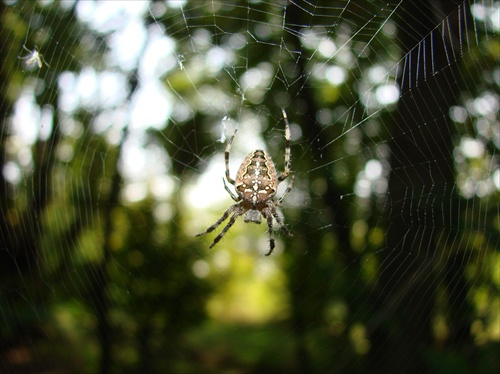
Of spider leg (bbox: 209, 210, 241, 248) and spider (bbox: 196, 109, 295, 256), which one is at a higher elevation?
spider (bbox: 196, 109, 295, 256)

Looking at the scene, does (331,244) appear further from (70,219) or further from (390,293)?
(70,219)

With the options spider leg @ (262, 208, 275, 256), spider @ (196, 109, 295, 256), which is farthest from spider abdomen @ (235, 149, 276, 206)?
spider leg @ (262, 208, 275, 256)

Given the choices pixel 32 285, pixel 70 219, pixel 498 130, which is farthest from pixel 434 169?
pixel 32 285

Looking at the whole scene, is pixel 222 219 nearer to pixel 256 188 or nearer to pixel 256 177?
pixel 256 188

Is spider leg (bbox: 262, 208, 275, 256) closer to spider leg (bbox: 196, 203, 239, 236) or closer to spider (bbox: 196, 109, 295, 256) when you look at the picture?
spider (bbox: 196, 109, 295, 256)

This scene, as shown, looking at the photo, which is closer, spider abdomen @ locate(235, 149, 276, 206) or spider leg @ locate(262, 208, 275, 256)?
spider abdomen @ locate(235, 149, 276, 206)

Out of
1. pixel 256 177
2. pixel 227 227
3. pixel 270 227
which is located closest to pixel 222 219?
pixel 227 227

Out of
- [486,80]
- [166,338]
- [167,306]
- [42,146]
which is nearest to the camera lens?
[486,80]

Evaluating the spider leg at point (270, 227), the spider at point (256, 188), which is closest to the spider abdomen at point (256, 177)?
the spider at point (256, 188)
